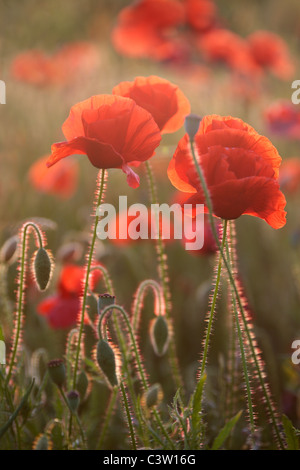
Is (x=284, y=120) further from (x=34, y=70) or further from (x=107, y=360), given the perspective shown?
(x=34, y=70)

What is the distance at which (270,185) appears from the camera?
95 centimetres

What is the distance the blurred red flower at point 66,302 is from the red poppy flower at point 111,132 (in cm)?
55

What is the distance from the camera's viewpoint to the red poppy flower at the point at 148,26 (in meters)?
3.69

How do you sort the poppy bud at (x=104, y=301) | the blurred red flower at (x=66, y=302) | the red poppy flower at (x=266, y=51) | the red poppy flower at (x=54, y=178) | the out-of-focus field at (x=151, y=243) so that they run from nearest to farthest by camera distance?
the poppy bud at (x=104, y=301) < the blurred red flower at (x=66, y=302) < the out-of-focus field at (x=151, y=243) < the red poppy flower at (x=54, y=178) < the red poppy flower at (x=266, y=51)

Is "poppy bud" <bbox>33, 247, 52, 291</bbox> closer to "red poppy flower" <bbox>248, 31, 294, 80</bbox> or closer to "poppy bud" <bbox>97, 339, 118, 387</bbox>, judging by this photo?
"poppy bud" <bbox>97, 339, 118, 387</bbox>

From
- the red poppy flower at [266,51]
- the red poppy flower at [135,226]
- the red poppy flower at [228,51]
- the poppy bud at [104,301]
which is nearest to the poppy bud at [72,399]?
the poppy bud at [104,301]

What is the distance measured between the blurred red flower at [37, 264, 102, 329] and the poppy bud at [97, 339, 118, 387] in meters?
0.52

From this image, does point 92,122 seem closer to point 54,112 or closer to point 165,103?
point 165,103

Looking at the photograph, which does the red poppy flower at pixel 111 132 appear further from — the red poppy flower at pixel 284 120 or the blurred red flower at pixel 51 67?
the blurred red flower at pixel 51 67

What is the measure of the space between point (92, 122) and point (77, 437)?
60cm

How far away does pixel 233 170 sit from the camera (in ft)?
3.15

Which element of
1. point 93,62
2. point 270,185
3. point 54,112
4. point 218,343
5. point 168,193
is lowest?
point 218,343

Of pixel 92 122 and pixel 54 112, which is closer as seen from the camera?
pixel 92 122

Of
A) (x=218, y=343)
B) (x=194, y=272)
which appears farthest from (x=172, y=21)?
(x=218, y=343)
